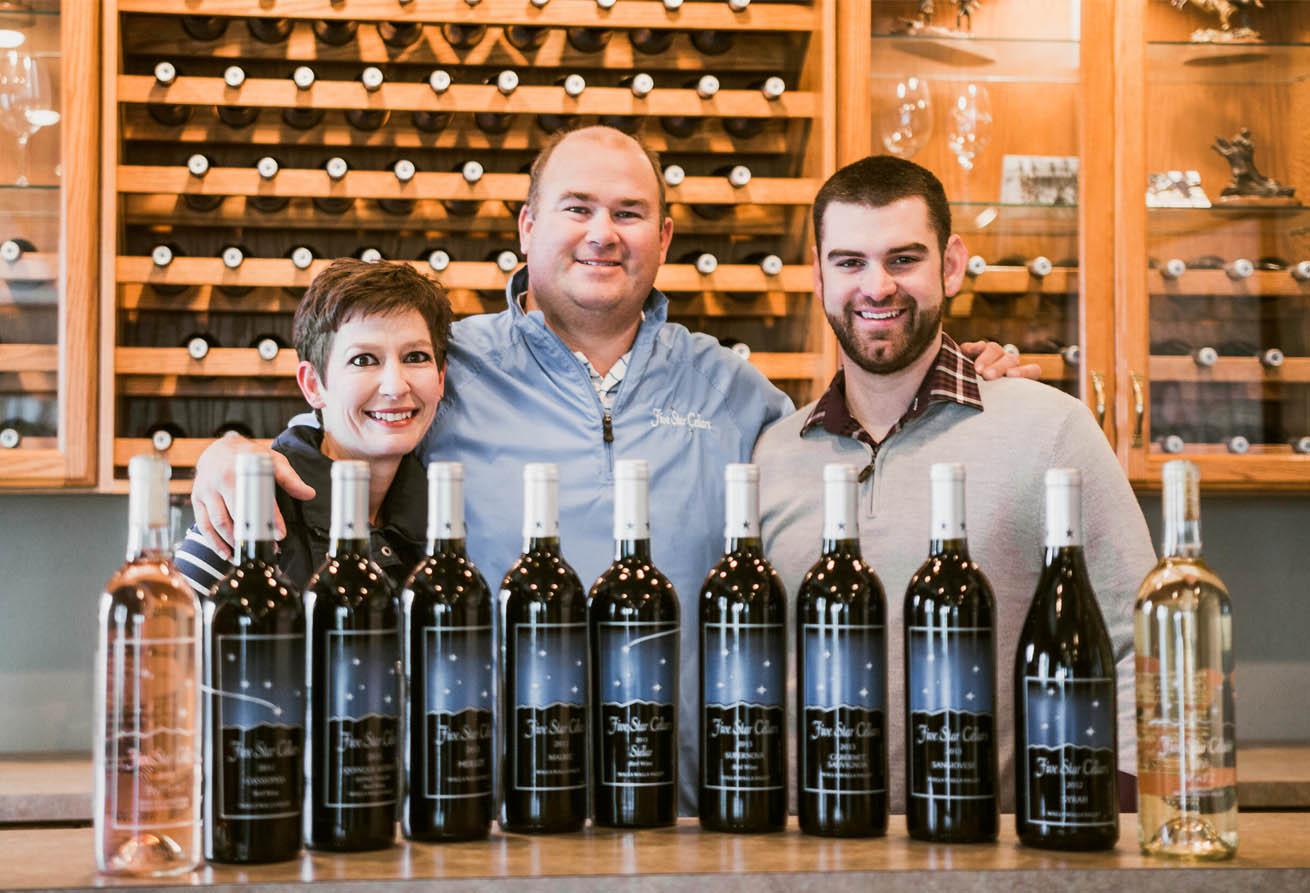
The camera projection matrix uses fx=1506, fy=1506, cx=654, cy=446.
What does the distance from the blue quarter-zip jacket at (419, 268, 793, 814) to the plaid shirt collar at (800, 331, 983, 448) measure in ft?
0.51

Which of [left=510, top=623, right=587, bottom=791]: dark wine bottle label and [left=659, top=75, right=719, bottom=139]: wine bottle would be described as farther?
[left=659, top=75, right=719, bottom=139]: wine bottle

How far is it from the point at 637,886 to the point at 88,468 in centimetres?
200

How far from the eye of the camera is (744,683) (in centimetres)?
111

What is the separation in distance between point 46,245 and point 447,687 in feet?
6.57

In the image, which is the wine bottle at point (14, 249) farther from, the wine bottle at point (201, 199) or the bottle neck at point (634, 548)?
the bottle neck at point (634, 548)

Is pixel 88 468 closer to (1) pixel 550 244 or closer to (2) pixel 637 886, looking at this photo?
(1) pixel 550 244

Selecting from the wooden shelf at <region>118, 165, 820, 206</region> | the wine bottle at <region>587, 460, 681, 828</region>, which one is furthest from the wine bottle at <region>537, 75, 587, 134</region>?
the wine bottle at <region>587, 460, 681, 828</region>

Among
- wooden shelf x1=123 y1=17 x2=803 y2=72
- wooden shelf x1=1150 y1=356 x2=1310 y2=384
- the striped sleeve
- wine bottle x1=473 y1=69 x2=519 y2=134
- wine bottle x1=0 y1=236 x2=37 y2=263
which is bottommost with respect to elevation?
the striped sleeve

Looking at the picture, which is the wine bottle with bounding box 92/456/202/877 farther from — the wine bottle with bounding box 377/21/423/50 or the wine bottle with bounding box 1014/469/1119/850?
the wine bottle with bounding box 377/21/423/50

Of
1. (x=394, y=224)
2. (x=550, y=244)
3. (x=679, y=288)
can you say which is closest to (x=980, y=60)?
(x=679, y=288)

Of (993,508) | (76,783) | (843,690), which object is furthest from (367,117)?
(843,690)

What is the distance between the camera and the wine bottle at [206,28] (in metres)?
2.86

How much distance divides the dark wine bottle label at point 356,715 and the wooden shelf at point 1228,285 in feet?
7.39

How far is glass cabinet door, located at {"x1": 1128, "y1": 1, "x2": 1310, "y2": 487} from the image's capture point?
2.90 meters
